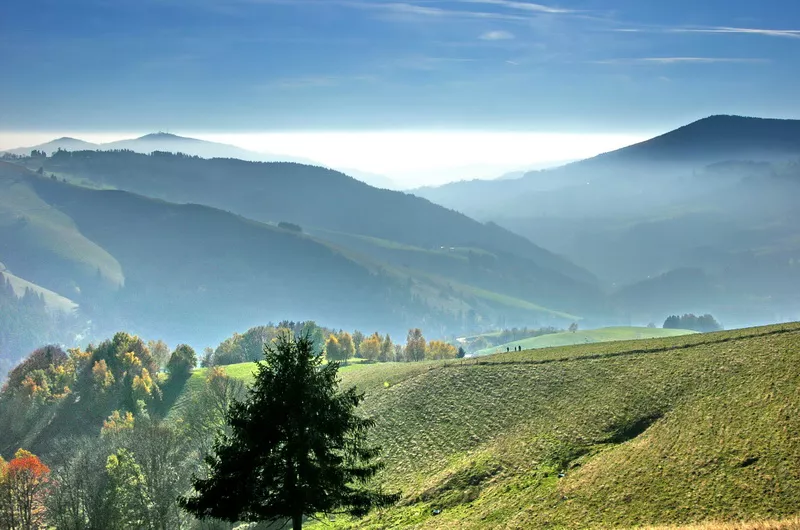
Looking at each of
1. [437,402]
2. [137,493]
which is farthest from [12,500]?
[437,402]

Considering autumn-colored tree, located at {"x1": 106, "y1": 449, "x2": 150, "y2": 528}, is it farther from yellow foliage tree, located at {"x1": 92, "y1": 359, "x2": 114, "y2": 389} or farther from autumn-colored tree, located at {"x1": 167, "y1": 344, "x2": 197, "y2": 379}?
autumn-colored tree, located at {"x1": 167, "y1": 344, "x2": 197, "y2": 379}

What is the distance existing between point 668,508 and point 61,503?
173ft

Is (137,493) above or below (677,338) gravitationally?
below

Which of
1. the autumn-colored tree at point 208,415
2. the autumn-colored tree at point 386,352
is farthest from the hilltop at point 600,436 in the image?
the autumn-colored tree at point 386,352

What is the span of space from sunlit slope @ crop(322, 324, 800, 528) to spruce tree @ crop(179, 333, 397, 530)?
11.6 metres

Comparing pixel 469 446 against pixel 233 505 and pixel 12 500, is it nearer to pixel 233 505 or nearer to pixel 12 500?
pixel 233 505

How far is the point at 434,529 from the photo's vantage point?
3616cm

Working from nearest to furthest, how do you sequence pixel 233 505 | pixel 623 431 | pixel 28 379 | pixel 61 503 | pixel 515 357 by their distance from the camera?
pixel 233 505
pixel 623 431
pixel 61 503
pixel 515 357
pixel 28 379

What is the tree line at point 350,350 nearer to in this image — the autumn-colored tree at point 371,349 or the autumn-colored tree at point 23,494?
the autumn-colored tree at point 371,349

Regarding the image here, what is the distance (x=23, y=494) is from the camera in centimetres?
6119

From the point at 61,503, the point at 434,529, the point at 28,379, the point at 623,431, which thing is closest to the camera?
the point at 434,529

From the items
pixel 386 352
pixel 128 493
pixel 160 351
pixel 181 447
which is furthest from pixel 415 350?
pixel 128 493

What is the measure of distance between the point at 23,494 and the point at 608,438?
54145 mm

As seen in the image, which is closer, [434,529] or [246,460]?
[246,460]
